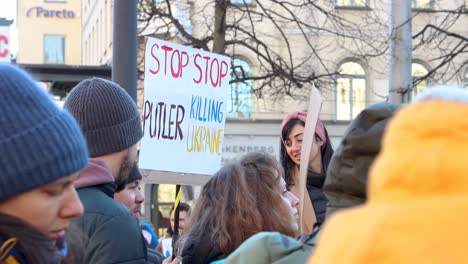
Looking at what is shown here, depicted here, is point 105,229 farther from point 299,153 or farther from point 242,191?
point 299,153

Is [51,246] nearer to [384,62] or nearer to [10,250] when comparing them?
[10,250]

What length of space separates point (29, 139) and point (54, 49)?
52211 millimetres

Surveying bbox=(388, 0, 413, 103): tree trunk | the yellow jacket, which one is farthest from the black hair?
bbox=(388, 0, 413, 103): tree trunk

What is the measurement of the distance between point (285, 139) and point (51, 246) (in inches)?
130

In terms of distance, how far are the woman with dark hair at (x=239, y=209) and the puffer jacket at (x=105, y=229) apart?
328 mm

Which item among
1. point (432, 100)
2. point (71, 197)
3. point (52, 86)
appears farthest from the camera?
point (52, 86)

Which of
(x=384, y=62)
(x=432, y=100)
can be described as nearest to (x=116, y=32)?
(x=432, y=100)

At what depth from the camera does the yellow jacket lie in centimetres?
125

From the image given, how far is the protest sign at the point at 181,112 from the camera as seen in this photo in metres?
5.88

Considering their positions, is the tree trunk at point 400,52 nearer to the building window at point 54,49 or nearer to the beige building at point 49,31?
the beige building at point 49,31

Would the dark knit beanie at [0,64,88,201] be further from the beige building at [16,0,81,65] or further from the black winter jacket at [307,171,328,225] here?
the beige building at [16,0,81,65]

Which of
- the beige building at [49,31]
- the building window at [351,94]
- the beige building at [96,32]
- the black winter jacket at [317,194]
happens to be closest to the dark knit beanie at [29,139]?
the black winter jacket at [317,194]

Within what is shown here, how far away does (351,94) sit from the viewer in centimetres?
2736

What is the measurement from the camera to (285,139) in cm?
538
